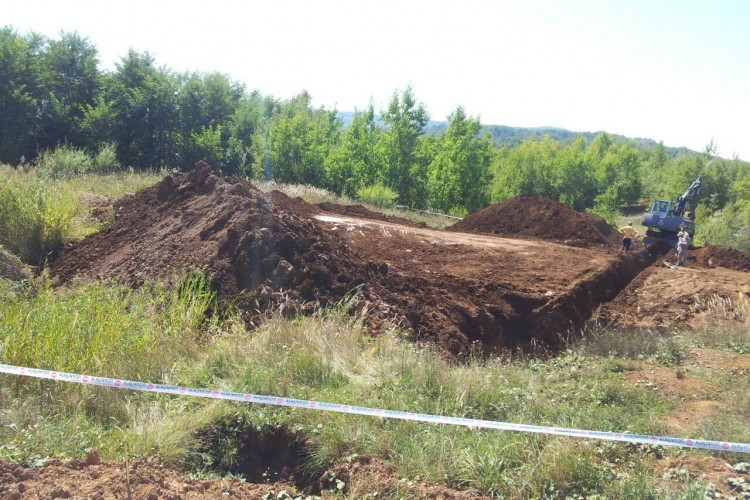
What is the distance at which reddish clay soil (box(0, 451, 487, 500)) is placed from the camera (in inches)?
138

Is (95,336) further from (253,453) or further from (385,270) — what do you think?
(385,270)

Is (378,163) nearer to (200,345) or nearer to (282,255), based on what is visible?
Result: (282,255)

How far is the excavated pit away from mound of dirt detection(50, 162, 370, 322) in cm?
2

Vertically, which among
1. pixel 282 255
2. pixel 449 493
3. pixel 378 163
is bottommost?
pixel 449 493

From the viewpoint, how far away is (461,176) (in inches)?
1505

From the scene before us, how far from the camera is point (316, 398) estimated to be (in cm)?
502

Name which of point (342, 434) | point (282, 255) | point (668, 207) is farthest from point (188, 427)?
point (668, 207)

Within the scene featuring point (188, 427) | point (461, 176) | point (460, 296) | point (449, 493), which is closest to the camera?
point (449, 493)

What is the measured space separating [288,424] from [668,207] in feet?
73.9

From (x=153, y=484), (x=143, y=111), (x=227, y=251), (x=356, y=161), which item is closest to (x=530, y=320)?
(x=227, y=251)

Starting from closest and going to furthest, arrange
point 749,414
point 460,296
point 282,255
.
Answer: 1. point 749,414
2. point 282,255
3. point 460,296

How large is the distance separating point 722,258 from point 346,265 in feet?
56.6

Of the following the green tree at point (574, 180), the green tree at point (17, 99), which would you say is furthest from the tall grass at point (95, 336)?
the green tree at point (574, 180)

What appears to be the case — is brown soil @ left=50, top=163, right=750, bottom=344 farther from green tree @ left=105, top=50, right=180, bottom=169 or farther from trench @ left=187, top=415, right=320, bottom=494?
green tree @ left=105, top=50, right=180, bottom=169
